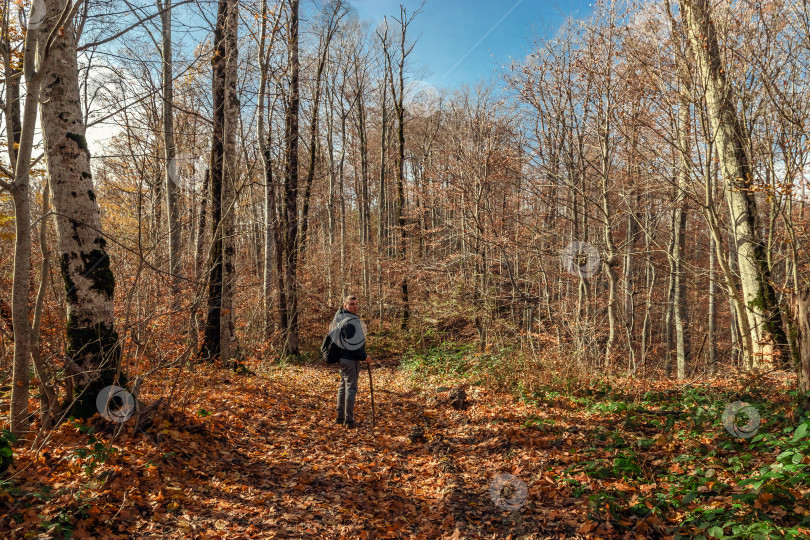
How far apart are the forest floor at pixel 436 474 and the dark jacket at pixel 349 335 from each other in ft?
3.96

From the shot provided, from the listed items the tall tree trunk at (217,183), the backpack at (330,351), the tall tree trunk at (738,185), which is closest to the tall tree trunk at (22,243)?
the backpack at (330,351)

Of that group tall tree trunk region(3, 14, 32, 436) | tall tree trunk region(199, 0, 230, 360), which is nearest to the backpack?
tall tree trunk region(199, 0, 230, 360)

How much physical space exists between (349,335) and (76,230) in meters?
3.61

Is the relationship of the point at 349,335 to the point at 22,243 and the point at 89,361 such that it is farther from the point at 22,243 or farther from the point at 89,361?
the point at 22,243

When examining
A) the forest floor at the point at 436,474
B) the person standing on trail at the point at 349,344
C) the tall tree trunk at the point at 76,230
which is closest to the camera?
the forest floor at the point at 436,474

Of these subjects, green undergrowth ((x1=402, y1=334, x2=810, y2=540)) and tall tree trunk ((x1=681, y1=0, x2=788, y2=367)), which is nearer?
green undergrowth ((x1=402, y1=334, x2=810, y2=540))

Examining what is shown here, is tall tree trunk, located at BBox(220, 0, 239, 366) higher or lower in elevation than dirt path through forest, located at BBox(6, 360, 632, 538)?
higher

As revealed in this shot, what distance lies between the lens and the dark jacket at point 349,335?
6.38 metres

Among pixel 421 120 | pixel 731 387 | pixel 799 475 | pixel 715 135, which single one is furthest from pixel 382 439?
pixel 421 120

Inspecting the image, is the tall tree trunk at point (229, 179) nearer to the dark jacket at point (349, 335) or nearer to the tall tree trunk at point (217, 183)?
the tall tree trunk at point (217, 183)

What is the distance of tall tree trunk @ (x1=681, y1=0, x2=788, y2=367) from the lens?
639 centimetres

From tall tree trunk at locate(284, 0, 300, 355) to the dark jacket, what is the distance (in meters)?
5.72

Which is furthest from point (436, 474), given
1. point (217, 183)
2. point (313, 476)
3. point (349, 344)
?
point (217, 183)

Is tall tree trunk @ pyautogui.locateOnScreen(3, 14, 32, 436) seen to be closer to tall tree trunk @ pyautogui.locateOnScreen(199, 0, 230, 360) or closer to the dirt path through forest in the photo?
the dirt path through forest
